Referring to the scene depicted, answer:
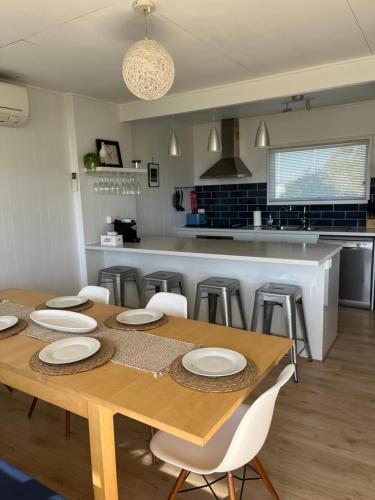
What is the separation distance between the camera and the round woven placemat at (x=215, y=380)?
1301 mm

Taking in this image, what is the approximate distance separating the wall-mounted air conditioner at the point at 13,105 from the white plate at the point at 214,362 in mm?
2582

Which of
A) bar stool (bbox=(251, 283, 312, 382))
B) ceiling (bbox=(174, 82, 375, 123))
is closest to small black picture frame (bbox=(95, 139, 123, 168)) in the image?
ceiling (bbox=(174, 82, 375, 123))

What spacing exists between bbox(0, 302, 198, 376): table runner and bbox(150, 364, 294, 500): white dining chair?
Answer: 1.02 ft

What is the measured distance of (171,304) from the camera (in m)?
2.27

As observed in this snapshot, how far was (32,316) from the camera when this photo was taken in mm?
1977

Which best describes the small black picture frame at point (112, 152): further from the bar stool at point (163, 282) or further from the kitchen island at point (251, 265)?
the bar stool at point (163, 282)

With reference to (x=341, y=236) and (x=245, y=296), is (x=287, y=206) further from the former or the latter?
(x=245, y=296)

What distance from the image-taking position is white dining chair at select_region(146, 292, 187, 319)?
7.30ft

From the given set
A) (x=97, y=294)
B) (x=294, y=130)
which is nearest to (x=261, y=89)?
(x=294, y=130)

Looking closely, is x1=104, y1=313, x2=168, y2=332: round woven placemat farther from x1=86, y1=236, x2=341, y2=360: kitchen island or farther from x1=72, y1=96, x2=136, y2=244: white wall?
x1=72, y1=96, x2=136, y2=244: white wall

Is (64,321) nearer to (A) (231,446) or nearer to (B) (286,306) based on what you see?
(A) (231,446)

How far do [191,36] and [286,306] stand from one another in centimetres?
194

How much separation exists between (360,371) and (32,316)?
2.34 meters

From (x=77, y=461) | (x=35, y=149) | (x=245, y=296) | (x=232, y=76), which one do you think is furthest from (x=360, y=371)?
(x=35, y=149)
